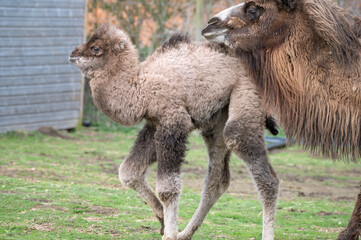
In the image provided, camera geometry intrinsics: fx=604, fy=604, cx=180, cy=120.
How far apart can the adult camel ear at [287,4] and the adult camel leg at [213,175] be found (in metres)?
1.53

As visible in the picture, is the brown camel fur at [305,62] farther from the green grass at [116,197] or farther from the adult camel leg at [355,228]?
the green grass at [116,197]

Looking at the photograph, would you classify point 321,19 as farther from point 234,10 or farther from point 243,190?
point 243,190

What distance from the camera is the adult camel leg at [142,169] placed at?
5.58 metres

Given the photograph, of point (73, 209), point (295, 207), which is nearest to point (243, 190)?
point (295, 207)

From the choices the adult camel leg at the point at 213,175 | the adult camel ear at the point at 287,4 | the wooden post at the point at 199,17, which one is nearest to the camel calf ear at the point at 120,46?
the adult camel leg at the point at 213,175

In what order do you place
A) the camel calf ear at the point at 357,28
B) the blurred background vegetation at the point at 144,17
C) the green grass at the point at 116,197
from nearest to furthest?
the camel calf ear at the point at 357,28 → the green grass at the point at 116,197 → the blurred background vegetation at the point at 144,17

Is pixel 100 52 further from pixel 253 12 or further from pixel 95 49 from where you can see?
pixel 253 12

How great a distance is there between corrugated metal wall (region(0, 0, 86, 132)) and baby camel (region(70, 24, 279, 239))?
728 cm

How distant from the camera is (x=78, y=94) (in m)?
14.4

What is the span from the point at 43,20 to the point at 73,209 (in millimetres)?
7790

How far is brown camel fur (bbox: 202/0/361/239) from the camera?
4.41 metres

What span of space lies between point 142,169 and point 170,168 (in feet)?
1.35

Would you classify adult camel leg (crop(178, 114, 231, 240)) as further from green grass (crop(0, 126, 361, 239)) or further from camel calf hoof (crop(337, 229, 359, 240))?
camel calf hoof (crop(337, 229, 359, 240))

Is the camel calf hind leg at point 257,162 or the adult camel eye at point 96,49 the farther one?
the adult camel eye at point 96,49
